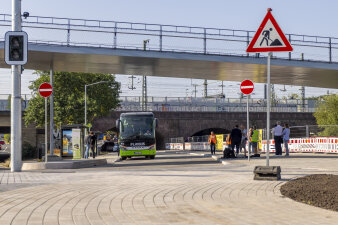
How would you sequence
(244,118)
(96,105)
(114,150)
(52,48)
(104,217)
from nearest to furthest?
(104,217), (52,48), (96,105), (114,150), (244,118)

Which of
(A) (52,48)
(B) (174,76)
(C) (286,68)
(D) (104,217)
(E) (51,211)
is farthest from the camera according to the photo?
(B) (174,76)

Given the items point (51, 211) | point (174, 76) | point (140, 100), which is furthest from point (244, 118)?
point (51, 211)

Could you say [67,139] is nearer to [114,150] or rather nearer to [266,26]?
[266,26]

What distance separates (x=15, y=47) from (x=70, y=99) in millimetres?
36346

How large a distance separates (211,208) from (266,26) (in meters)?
5.16

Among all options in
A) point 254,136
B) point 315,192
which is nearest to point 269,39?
point 315,192

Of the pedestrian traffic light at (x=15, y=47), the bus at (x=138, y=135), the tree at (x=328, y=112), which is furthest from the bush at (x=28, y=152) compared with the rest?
the pedestrian traffic light at (x=15, y=47)

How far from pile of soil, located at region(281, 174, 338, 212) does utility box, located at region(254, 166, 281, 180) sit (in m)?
0.53

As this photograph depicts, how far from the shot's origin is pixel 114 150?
69.1 meters

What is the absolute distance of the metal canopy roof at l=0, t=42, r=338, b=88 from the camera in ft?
95.9

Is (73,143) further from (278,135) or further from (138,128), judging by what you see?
(278,135)

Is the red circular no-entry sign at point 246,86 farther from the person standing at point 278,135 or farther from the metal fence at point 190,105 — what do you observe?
the metal fence at point 190,105

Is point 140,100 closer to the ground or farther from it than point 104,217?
farther from it

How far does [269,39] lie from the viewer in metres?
11.0
